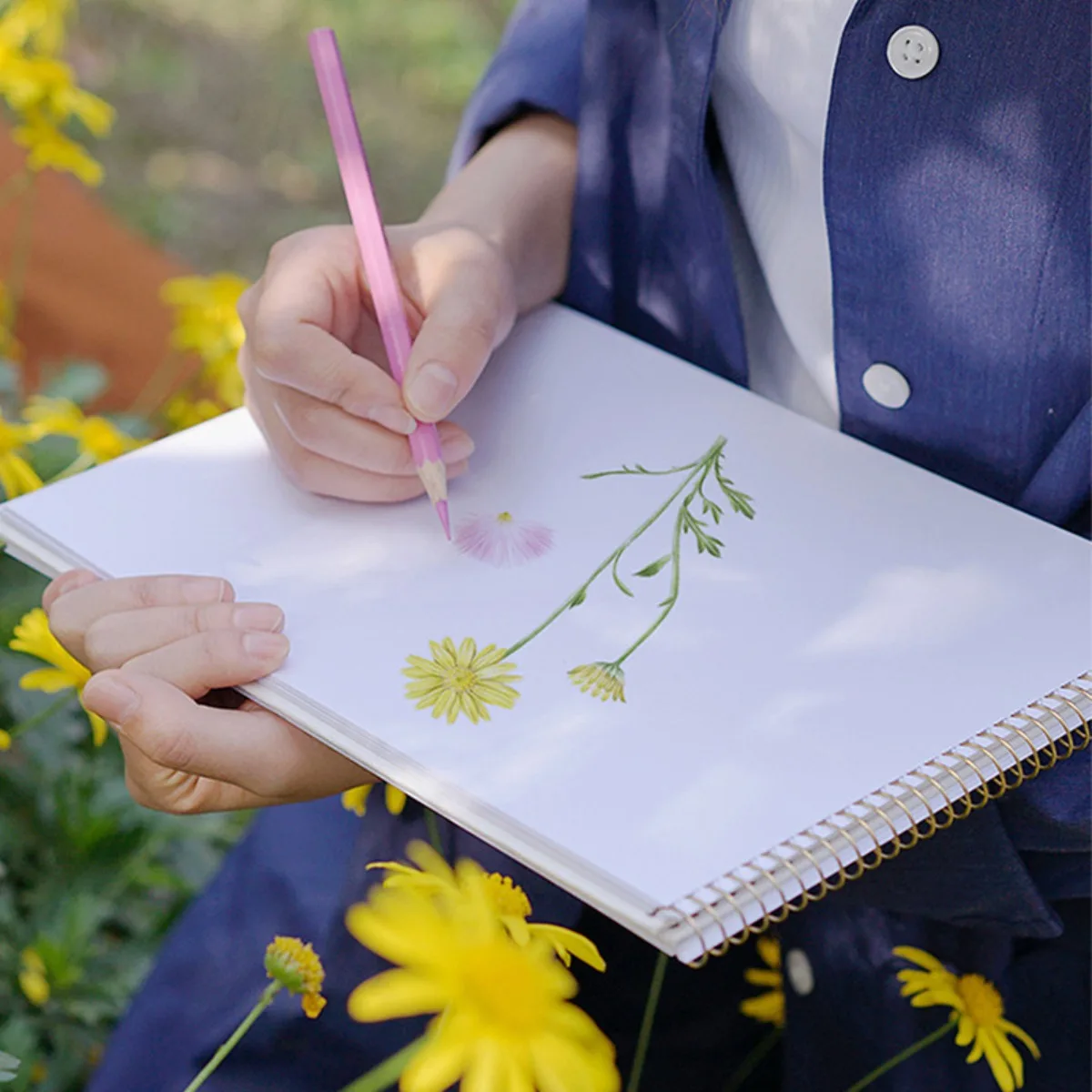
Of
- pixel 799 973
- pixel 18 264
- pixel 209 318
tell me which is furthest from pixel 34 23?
pixel 799 973

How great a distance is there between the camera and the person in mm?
636

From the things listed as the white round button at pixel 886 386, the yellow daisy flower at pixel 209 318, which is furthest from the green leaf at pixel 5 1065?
the yellow daisy flower at pixel 209 318

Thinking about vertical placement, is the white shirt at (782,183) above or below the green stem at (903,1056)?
above

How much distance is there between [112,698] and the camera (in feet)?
1.92

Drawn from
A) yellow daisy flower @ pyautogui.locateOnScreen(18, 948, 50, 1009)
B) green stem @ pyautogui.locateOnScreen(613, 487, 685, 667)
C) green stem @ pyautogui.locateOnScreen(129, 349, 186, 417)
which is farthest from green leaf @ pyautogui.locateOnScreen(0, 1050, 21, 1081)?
green stem @ pyautogui.locateOnScreen(129, 349, 186, 417)

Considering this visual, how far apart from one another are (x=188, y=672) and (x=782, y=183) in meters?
0.41

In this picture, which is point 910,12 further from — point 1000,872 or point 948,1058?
point 948,1058

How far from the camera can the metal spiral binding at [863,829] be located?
47 centimetres

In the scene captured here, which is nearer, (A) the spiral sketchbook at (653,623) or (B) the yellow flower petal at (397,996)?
(B) the yellow flower petal at (397,996)

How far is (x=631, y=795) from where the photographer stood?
1.71 ft

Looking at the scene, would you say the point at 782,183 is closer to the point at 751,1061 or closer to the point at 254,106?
the point at 751,1061

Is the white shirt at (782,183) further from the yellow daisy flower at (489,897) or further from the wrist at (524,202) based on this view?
the yellow daisy flower at (489,897)

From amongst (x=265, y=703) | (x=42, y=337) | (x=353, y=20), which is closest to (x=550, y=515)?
(x=265, y=703)

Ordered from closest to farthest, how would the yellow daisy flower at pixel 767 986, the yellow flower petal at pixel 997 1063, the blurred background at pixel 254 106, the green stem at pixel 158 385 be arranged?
the yellow flower petal at pixel 997 1063 → the yellow daisy flower at pixel 767 986 → the green stem at pixel 158 385 → the blurred background at pixel 254 106
